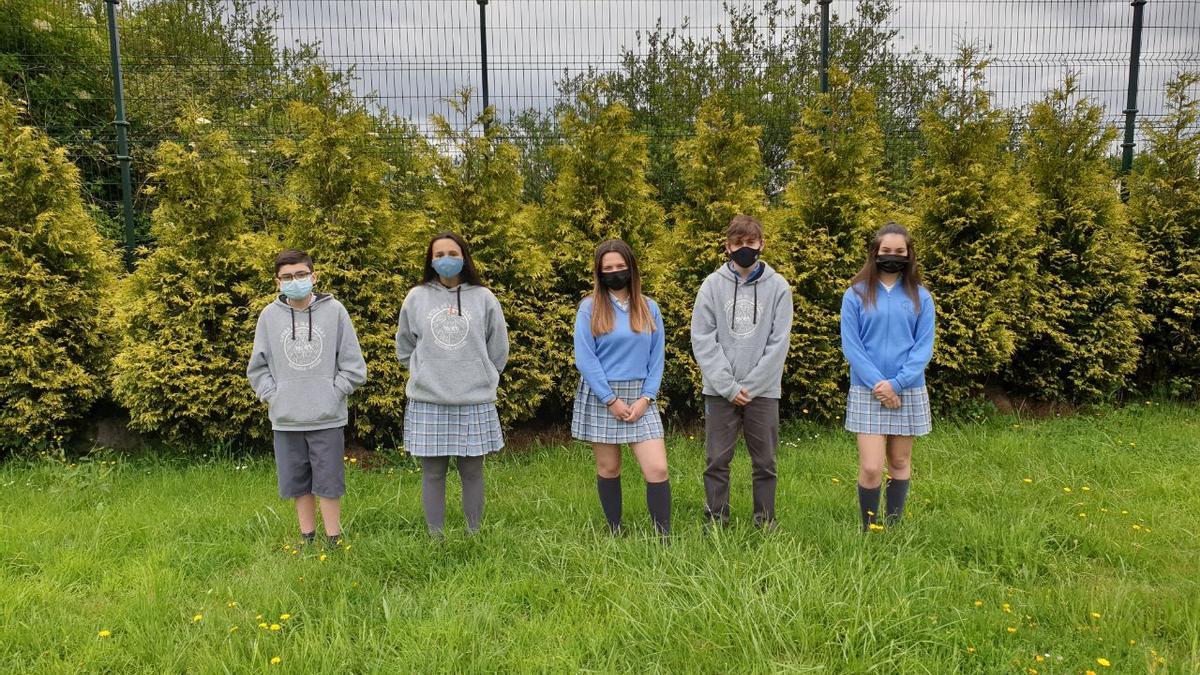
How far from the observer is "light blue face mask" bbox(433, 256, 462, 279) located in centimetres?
371

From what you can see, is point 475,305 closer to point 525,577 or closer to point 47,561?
point 525,577

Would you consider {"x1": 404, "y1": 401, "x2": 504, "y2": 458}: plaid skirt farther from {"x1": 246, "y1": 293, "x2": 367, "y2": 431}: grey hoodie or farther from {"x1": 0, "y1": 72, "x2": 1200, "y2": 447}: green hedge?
{"x1": 0, "y1": 72, "x2": 1200, "y2": 447}: green hedge

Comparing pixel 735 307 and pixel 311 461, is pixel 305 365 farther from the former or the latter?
pixel 735 307

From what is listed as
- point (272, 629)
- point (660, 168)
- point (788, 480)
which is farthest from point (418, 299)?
point (660, 168)

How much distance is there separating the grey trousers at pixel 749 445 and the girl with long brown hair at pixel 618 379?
31 cm

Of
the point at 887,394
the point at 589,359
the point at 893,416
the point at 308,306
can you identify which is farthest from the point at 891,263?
the point at 308,306

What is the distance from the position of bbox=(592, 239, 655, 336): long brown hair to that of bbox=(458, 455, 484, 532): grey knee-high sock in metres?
1.01

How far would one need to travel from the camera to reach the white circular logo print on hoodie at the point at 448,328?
3.70m

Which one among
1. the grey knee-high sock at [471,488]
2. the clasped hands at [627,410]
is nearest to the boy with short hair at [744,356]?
the clasped hands at [627,410]

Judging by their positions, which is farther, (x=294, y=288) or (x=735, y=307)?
(x=735, y=307)

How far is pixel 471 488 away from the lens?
152 inches

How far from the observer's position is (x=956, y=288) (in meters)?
6.32

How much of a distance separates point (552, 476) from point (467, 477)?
125cm

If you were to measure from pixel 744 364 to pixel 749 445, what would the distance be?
479mm
